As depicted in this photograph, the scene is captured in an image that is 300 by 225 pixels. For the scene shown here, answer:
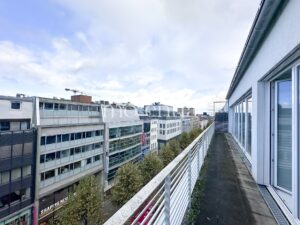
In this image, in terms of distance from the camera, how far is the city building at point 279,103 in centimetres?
228

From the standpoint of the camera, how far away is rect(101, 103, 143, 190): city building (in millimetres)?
21156

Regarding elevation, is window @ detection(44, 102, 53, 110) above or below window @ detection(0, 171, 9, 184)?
above

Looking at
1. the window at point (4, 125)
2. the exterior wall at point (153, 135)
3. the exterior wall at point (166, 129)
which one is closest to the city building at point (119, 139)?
the exterior wall at point (153, 135)

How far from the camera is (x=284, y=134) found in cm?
315

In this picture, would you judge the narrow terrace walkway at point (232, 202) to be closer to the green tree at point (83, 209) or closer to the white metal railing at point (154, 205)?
the white metal railing at point (154, 205)

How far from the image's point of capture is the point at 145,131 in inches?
1321

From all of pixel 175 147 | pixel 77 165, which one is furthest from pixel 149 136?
pixel 77 165

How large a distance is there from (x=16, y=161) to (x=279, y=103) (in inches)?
545

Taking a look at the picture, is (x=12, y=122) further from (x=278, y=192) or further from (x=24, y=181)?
(x=278, y=192)

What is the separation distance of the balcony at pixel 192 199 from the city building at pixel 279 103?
341mm

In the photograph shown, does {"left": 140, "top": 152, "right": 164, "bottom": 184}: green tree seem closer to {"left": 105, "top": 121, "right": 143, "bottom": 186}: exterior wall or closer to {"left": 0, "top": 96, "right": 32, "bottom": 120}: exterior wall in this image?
{"left": 105, "top": 121, "right": 143, "bottom": 186}: exterior wall

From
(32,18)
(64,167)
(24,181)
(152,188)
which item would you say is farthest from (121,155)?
(152,188)

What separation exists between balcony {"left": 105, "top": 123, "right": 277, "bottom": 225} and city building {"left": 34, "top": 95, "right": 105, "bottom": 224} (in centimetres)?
1330

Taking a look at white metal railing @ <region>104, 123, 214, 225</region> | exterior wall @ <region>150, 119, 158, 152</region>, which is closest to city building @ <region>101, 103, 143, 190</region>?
exterior wall @ <region>150, 119, 158, 152</region>
